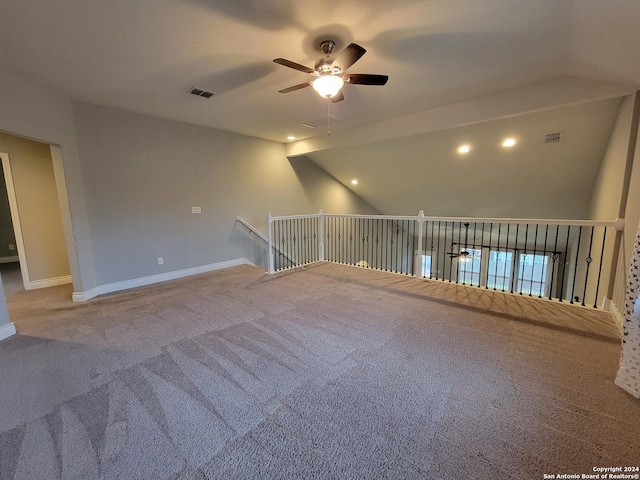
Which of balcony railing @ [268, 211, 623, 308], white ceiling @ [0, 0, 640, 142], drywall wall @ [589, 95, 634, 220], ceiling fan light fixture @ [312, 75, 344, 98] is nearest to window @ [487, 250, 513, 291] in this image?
balcony railing @ [268, 211, 623, 308]

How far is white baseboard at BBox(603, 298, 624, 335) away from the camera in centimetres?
240

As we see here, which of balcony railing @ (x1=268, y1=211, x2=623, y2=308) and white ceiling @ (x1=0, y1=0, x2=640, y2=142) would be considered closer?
white ceiling @ (x1=0, y1=0, x2=640, y2=142)

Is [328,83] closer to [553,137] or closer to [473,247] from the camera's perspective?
[553,137]

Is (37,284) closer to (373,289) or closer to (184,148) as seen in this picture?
(184,148)

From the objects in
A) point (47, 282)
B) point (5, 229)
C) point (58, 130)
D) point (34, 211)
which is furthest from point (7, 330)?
point (5, 229)

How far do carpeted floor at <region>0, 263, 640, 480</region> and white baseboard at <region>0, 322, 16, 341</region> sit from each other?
115 mm

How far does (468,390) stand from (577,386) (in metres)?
0.73

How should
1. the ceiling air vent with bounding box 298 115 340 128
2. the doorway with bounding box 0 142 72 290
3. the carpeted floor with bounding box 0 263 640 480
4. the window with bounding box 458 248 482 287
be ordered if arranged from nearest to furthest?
the carpeted floor with bounding box 0 263 640 480, the doorway with bounding box 0 142 72 290, the ceiling air vent with bounding box 298 115 340 128, the window with bounding box 458 248 482 287

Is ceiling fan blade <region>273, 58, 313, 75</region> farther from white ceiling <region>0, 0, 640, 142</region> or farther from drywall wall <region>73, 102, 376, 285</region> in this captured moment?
drywall wall <region>73, 102, 376, 285</region>

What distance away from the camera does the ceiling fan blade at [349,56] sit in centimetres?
192

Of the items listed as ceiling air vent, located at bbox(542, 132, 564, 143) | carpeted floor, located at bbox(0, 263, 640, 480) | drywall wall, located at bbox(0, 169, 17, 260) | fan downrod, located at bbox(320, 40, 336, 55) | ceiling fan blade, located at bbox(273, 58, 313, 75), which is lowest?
carpeted floor, located at bbox(0, 263, 640, 480)

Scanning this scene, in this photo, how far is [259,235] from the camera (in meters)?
5.39

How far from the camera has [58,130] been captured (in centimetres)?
314

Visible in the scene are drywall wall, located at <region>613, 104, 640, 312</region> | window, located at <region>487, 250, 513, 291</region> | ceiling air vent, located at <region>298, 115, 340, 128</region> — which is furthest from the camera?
window, located at <region>487, 250, 513, 291</region>
